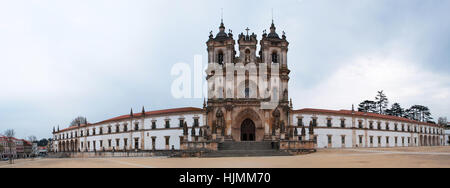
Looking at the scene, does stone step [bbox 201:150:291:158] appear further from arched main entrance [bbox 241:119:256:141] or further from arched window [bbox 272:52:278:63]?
arched window [bbox 272:52:278:63]

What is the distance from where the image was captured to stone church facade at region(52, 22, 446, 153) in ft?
126

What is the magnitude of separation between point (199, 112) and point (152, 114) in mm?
9131

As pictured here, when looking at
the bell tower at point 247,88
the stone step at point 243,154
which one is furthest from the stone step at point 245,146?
the stone step at point 243,154

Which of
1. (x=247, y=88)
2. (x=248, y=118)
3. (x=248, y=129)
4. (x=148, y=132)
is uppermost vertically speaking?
(x=247, y=88)

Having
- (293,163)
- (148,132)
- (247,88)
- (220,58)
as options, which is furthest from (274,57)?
(293,163)

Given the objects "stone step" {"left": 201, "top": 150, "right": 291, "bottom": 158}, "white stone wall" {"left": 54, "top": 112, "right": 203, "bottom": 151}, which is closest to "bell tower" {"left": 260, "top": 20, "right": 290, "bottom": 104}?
"stone step" {"left": 201, "top": 150, "right": 291, "bottom": 158}

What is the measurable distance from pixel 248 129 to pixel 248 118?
4.99 ft

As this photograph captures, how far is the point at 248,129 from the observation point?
4088cm

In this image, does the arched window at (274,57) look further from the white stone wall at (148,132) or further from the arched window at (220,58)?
the white stone wall at (148,132)

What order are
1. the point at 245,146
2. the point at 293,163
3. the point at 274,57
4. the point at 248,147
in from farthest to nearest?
the point at 274,57
the point at 245,146
the point at 248,147
the point at 293,163

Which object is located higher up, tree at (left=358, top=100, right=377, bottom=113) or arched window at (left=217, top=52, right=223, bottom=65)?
arched window at (left=217, top=52, right=223, bottom=65)

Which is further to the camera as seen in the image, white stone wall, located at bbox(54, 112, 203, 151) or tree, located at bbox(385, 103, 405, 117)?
tree, located at bbox(385, 103, 405, 117)

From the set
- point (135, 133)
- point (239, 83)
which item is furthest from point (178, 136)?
point (239, 83)

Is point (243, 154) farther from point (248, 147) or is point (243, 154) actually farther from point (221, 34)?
point (221, 34)
